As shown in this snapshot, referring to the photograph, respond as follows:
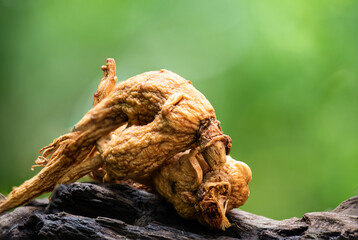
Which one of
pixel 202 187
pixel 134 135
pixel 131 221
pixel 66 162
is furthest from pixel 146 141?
pixel 66 162

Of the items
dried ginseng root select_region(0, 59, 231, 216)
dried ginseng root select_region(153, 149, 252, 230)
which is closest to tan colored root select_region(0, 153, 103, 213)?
dried ginseng root select_region(0, 59, 231, 216)

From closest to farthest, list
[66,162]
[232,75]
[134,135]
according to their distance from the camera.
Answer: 1. [134,135]
2. [66,162]
3. [232,75]

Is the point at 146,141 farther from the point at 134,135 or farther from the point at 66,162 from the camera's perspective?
the point at 66,162

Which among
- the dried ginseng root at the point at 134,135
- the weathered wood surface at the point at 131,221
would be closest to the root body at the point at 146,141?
the dried ginseng root at the point at 134,135

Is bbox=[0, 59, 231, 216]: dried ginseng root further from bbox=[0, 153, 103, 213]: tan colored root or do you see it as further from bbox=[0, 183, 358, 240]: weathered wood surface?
bbox=[0, 183, 358, 240]: weathered wood surface

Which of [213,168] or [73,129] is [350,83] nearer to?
[213,168]

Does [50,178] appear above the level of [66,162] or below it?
below

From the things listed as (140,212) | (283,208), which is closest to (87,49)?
(140,212)
